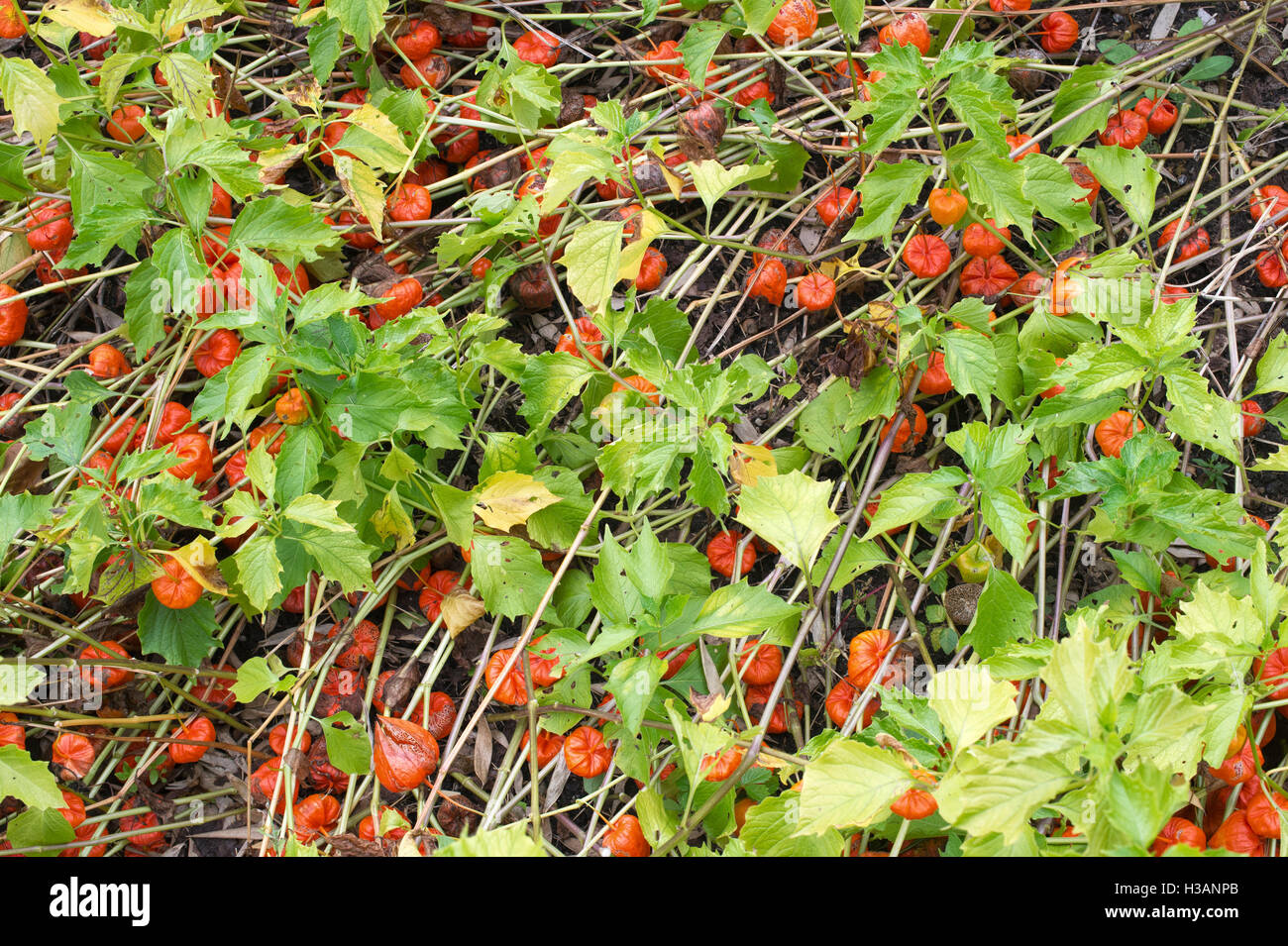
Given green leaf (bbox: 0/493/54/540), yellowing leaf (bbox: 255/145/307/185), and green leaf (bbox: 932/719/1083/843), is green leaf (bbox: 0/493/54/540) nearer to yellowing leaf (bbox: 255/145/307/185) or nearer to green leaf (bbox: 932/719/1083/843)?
yellowing leaf (bbox: 255/145/307/185)

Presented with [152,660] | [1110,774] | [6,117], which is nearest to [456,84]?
[6,117]

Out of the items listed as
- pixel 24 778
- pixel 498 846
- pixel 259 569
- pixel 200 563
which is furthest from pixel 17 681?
pixel 498 846

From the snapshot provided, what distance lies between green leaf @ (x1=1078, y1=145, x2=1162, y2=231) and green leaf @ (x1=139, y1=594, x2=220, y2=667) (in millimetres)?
2439

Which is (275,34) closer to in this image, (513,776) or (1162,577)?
(513,776)

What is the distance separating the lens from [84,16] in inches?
92.2

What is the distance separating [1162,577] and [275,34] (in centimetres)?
288

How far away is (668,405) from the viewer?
6.79 ft

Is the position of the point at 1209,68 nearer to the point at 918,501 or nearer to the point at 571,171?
the point at 918,501

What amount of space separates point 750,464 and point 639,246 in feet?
1.83

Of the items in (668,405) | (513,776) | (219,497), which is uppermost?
(668,405)

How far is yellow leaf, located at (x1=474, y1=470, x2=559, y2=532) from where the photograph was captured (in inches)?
80.7

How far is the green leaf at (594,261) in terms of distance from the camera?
210 cm

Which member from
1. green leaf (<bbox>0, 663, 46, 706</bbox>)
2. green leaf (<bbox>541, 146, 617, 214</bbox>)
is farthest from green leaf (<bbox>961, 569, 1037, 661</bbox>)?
green leaf (<bbox>0, 663, 46, 706</bbox>)

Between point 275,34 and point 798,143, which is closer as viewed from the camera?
point 798,143
